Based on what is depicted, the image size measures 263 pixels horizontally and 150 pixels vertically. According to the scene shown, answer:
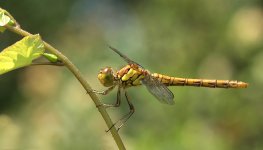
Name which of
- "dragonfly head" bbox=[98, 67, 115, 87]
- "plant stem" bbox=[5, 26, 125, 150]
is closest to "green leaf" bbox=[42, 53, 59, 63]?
"plant stem" bbox=[5, 26, 125, 150]

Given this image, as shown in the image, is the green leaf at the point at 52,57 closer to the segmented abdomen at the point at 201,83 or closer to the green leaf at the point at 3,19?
the green leaf at the point at 3,19

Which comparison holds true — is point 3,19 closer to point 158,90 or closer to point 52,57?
point 52,57

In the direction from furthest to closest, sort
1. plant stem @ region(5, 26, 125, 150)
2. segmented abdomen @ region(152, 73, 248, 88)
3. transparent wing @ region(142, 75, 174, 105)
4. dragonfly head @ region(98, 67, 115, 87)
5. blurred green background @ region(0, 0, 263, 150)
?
blurred green background @ region(0, 0, 263, 150) < segmented abdomen @ region(152, 73, 248, 88) < transparent wing @ region(142, 75, 174, 105) < dragonfly head @ region(98, 67, 115, 87) < plant stem @ region(5, 26, 125, 150)

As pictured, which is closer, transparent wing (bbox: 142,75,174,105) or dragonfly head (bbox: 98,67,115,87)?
dragonfly head (bbox: 98,67,115,87)

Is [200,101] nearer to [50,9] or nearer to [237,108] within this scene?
[237,108]

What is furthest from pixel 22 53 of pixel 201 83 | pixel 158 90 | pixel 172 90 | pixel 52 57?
pixel 172 90

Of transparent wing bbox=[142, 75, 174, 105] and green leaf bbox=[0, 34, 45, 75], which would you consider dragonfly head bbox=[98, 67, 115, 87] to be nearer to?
transparent wing bbox=[142, 75, 174, 105]

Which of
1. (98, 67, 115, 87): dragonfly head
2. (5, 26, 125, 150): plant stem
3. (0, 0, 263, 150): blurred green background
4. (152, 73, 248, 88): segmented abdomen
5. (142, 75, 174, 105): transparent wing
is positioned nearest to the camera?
(5, 26, 125, 150): plant stem
